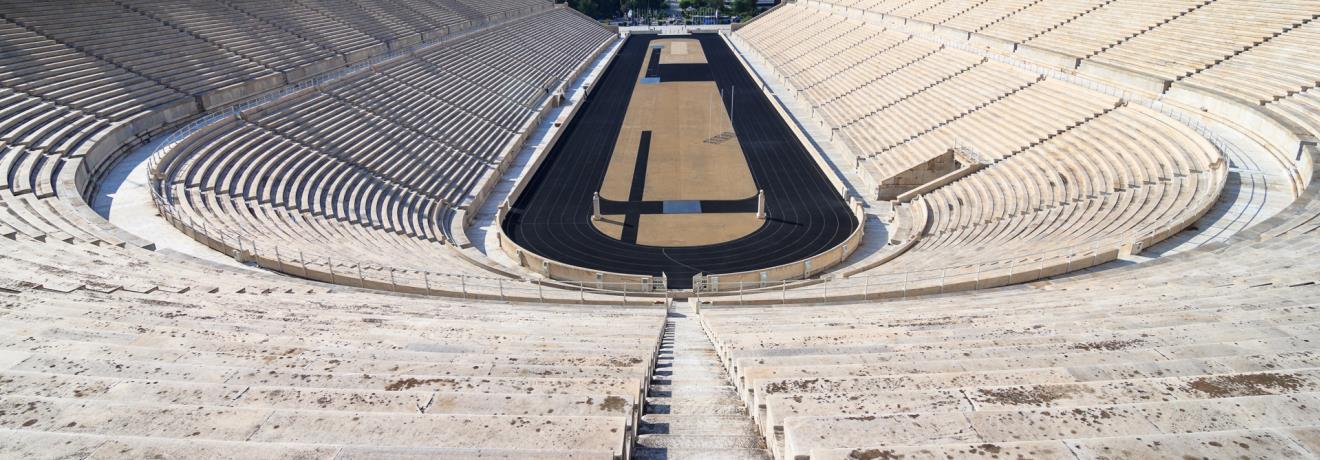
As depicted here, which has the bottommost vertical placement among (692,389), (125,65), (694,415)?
(692,389)

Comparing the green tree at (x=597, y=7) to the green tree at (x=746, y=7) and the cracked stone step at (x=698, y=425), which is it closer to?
the green tree at (x=746, y=7)

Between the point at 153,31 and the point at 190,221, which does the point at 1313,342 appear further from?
the point at 153,31

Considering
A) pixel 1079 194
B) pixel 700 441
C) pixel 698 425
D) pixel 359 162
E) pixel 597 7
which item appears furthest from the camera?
pixel 597 7

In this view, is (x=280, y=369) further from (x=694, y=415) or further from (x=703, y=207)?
(x=703, y=207)

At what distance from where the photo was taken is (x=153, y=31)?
92.6 feet

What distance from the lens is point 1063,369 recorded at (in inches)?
267

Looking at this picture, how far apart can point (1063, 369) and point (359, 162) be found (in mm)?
23416

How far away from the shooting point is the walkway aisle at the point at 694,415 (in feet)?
18.6

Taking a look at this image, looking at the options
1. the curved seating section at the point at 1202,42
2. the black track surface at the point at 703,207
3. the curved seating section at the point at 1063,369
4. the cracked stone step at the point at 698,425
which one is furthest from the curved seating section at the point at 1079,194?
the cracked stone step at the point at 698,425

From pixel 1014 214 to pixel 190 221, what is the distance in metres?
22.0

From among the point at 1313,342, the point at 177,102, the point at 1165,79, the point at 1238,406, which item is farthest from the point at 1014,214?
the point at 177,102

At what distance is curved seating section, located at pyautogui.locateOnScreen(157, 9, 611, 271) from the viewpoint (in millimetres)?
17641

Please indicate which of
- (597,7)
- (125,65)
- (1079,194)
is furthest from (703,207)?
(597,7)

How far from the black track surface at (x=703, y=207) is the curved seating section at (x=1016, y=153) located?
300 centimetres
